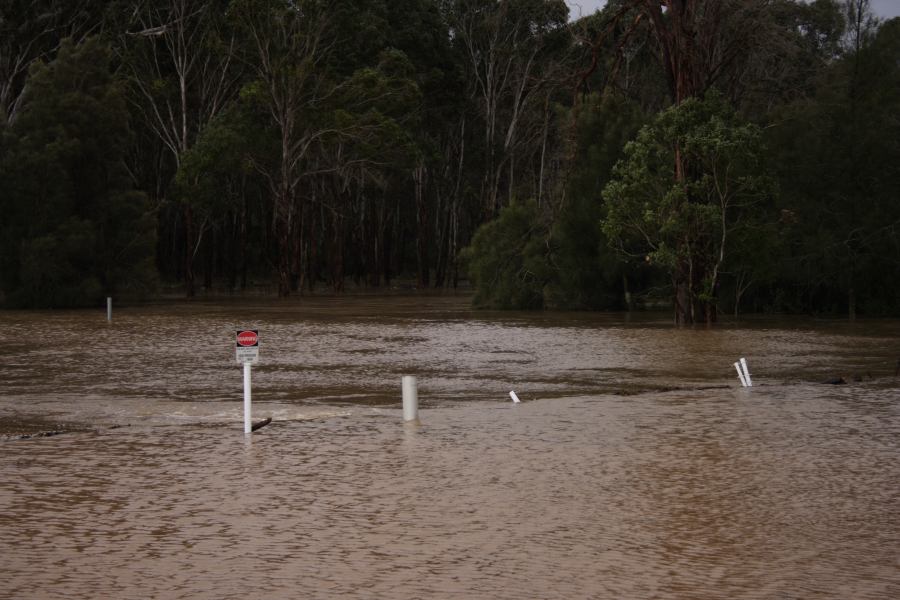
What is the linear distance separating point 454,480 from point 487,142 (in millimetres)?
66996

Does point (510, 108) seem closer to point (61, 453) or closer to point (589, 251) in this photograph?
point (589, 251)

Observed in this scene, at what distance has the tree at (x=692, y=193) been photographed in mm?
37062

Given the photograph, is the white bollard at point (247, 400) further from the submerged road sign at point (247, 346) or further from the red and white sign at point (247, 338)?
the red and white sign at point (247, 338)

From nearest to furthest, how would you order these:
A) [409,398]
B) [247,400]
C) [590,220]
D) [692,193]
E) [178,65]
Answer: [247,400]
[409,398]
[692,193]
[590,220]
[178,65]

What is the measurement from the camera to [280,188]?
219ft

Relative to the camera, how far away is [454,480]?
12.2m

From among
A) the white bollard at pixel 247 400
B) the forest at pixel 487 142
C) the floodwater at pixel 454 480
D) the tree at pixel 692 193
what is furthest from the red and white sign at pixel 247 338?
the forest at pixel 487 142

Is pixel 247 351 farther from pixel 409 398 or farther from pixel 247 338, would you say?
pixel 409 398

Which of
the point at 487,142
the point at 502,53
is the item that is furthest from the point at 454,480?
the point at 487,142

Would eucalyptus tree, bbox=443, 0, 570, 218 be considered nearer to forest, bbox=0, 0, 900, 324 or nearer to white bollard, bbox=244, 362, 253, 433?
forest, bbox=0, 0, 900, 324

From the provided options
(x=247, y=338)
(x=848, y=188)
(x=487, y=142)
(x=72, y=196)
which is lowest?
(x=247, y=338)

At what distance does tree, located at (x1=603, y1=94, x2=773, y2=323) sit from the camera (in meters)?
37.1

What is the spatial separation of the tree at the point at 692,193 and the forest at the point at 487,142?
107 millimetres

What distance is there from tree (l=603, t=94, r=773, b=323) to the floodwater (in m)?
11.6
